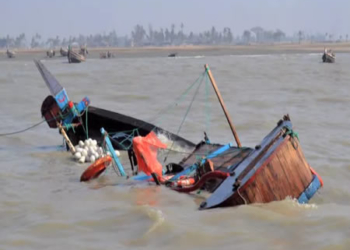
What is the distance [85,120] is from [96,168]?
9.60ft

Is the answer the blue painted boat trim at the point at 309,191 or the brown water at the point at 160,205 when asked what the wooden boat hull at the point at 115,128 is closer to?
the brown water at the point at 160,205

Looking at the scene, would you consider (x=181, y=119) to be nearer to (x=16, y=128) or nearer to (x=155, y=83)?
(x=16, y=128)

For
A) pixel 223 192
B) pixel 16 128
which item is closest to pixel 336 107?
pixel 16 128

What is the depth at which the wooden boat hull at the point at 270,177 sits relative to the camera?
655cm

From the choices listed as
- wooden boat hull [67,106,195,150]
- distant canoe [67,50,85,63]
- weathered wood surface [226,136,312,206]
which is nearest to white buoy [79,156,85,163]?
wooden boat hull [67,106,195,150]

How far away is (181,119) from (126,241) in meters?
10.5

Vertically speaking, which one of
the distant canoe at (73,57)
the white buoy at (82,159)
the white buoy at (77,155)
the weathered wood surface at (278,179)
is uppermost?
the weathered wood surface at (278,179)

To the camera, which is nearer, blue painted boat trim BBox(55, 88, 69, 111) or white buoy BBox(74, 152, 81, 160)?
white buoy BBox(74, 152, 81, 160)

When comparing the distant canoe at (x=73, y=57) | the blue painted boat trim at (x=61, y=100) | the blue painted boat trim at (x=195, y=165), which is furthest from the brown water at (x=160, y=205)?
the distant canoe at (x=73, y=57)

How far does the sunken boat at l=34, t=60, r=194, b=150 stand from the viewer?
1150 cm

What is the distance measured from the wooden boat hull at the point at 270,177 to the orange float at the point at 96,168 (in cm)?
248

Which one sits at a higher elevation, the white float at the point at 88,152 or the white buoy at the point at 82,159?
the white float at the point at 88,152

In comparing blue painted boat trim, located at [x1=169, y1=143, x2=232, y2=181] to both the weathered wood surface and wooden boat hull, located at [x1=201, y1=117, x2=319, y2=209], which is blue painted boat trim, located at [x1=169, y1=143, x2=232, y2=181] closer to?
wooden boat hull, located at [x1=201, y1=117, x2=319, y2=209]

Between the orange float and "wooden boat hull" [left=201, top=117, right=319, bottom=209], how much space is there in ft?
8.13
